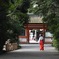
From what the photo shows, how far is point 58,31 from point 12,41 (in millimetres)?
9966

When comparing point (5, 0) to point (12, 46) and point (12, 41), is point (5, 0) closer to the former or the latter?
point (12, 46)

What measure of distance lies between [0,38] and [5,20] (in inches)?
78.8

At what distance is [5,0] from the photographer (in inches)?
1054

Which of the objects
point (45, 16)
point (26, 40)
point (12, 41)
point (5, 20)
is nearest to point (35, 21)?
point (26, 40)

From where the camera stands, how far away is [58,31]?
28.7m

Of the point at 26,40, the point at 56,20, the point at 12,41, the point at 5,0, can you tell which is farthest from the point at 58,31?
the point at 26,40

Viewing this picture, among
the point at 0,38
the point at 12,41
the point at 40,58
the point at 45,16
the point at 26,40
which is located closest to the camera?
the point at 40,58

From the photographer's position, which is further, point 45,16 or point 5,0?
point 45,16

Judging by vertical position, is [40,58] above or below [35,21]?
below

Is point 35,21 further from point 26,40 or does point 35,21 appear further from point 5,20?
point 5,20

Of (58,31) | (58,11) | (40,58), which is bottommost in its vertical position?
(40,58)

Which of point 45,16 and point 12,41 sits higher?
point 45,16

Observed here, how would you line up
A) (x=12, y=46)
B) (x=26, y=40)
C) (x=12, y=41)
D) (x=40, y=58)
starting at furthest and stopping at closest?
(x=26, y=40)
(x=12, y=41)
(x=12, y=46)
(x=40, y=58)

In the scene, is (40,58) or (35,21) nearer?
(40,58)
